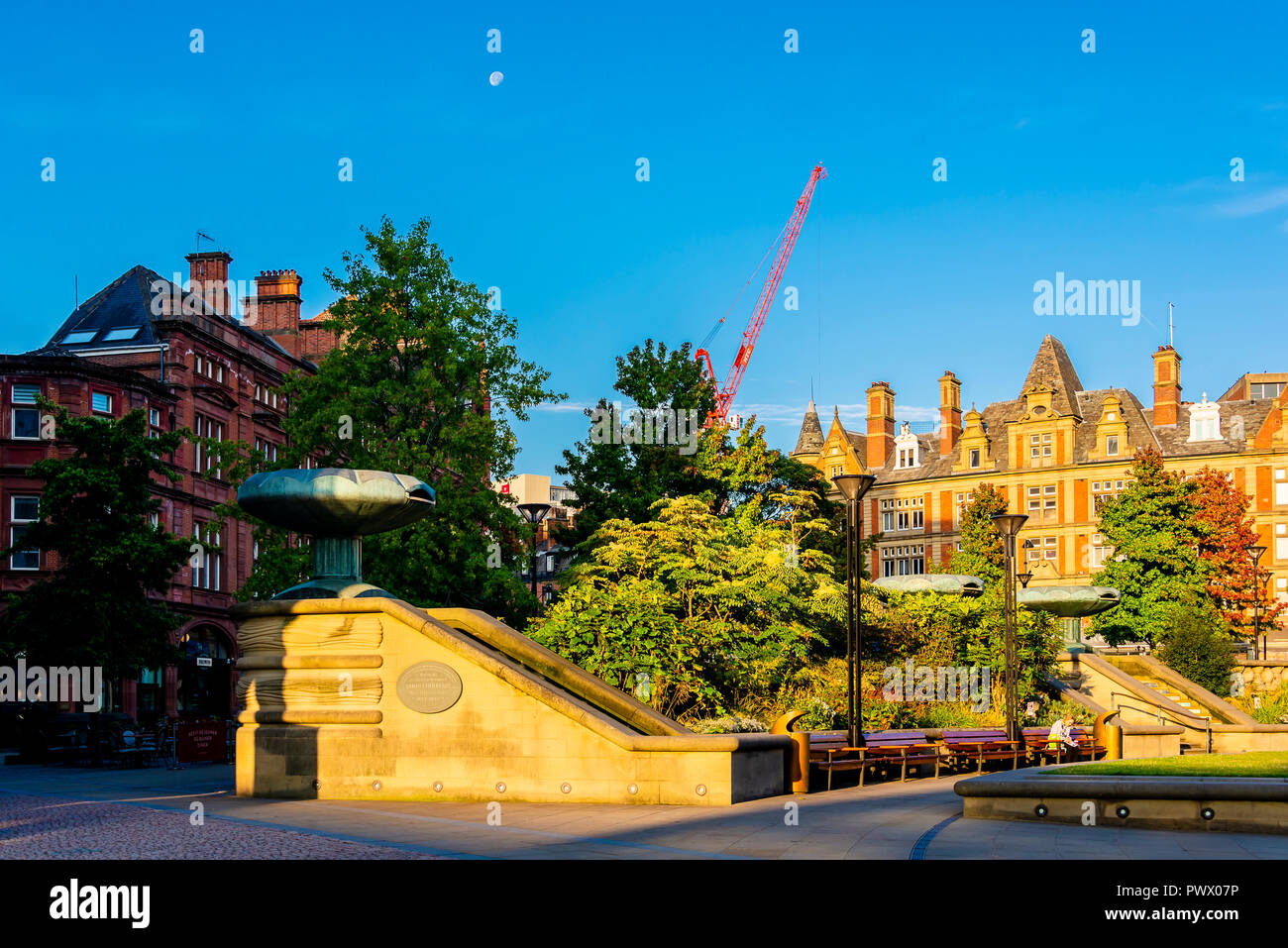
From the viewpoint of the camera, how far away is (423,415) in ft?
108

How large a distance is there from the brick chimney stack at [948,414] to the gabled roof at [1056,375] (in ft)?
15.8

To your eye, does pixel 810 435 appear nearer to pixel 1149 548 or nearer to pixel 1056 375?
pixel 1056 375

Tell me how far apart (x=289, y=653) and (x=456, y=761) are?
3.02m

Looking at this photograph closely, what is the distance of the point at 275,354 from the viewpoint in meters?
59.2

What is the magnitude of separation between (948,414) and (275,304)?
44204mm

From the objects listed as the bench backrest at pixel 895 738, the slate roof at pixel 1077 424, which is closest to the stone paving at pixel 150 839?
the bench backrest at pixel 895 738

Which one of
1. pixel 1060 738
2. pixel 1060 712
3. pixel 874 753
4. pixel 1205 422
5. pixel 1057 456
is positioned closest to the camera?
pixel 874 753

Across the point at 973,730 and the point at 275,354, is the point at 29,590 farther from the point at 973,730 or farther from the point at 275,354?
the point at 275,354

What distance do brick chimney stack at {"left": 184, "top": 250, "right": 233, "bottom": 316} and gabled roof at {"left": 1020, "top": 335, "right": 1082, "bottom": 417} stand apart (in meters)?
49.4

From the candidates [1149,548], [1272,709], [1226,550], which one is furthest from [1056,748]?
[1226,550]

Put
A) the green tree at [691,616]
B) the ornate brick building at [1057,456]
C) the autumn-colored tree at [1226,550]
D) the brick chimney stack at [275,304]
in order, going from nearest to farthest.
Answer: the green tree at [691,616] → the autumn-colored tree at [1226,550] → the brick chimney stack at [275,304] → the ornate brick building at [1057,456]

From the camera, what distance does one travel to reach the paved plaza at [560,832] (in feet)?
39.3

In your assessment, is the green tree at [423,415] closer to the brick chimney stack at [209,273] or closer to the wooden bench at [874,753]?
the wooden bench at [874,753]
